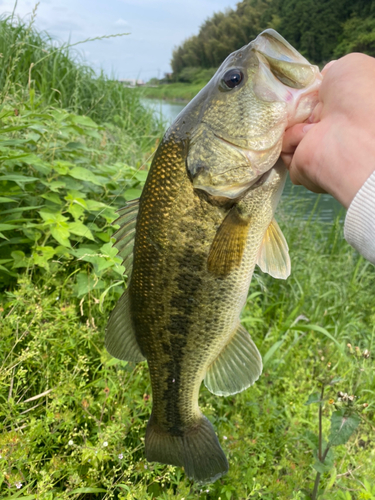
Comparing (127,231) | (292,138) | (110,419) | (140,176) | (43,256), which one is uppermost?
(292,138)

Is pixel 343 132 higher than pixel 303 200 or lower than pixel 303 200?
higher

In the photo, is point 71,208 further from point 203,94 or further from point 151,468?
point 151,468

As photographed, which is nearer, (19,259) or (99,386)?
(99,386)

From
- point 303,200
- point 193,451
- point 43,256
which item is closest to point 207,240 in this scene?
point 193,451

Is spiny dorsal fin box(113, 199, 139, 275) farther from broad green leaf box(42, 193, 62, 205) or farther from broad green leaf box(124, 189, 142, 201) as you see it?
broad green leaf box(124, 189, 142, 201)

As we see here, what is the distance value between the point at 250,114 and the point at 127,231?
710mm

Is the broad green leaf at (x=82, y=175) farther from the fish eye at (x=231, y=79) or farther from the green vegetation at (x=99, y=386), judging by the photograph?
the fish eye at (x=231, y=79)

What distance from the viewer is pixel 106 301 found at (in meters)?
2.71

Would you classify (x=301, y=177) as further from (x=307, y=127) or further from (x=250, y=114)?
(x=250, y=114)

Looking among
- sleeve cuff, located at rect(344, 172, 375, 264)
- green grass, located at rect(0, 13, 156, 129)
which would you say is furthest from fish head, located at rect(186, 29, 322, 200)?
green grass, located at rect(0, 13, 156, 129)

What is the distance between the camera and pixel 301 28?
45.5 metres

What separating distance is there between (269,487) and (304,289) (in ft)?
8.29

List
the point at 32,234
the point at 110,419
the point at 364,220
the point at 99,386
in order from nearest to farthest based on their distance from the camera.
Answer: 1. the point at 364,220
2. the point at 110,419
3. the point at 99,386
4. the point at 32,234

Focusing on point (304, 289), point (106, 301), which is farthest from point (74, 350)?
point (304, 289)
